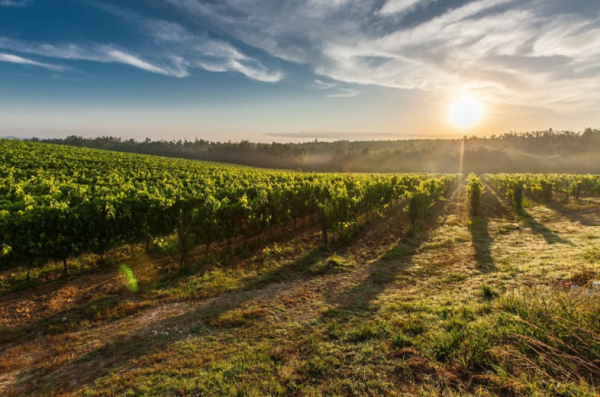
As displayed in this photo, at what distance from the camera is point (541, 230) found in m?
13.3

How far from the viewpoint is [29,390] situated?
4.16m

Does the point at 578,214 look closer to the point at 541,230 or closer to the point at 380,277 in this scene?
the point at 541,230

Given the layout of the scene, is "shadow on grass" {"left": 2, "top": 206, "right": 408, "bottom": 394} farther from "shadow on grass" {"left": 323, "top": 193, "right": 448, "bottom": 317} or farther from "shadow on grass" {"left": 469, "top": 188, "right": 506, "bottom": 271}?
"shadow on grass" {"left": 469, "top": 188, "right": 506, "bottom": 271}

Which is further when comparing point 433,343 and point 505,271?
point 505,271

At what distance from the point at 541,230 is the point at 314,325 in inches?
547

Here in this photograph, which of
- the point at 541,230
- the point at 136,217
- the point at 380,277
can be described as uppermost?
the point at 136,217

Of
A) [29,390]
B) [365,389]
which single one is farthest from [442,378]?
[29,390]

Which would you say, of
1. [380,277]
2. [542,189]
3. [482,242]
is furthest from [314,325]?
[542,189]

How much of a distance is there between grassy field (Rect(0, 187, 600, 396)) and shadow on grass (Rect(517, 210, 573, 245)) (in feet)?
2.13

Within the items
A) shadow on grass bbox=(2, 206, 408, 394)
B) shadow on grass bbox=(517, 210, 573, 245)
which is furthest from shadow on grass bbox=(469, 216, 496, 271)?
shadow on grass bbox=(2, 206, 408, 394)

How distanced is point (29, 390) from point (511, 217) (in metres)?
21.8

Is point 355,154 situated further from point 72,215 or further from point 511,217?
point 72,215

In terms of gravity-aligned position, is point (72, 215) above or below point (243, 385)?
above

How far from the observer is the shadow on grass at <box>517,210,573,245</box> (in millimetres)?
11191
